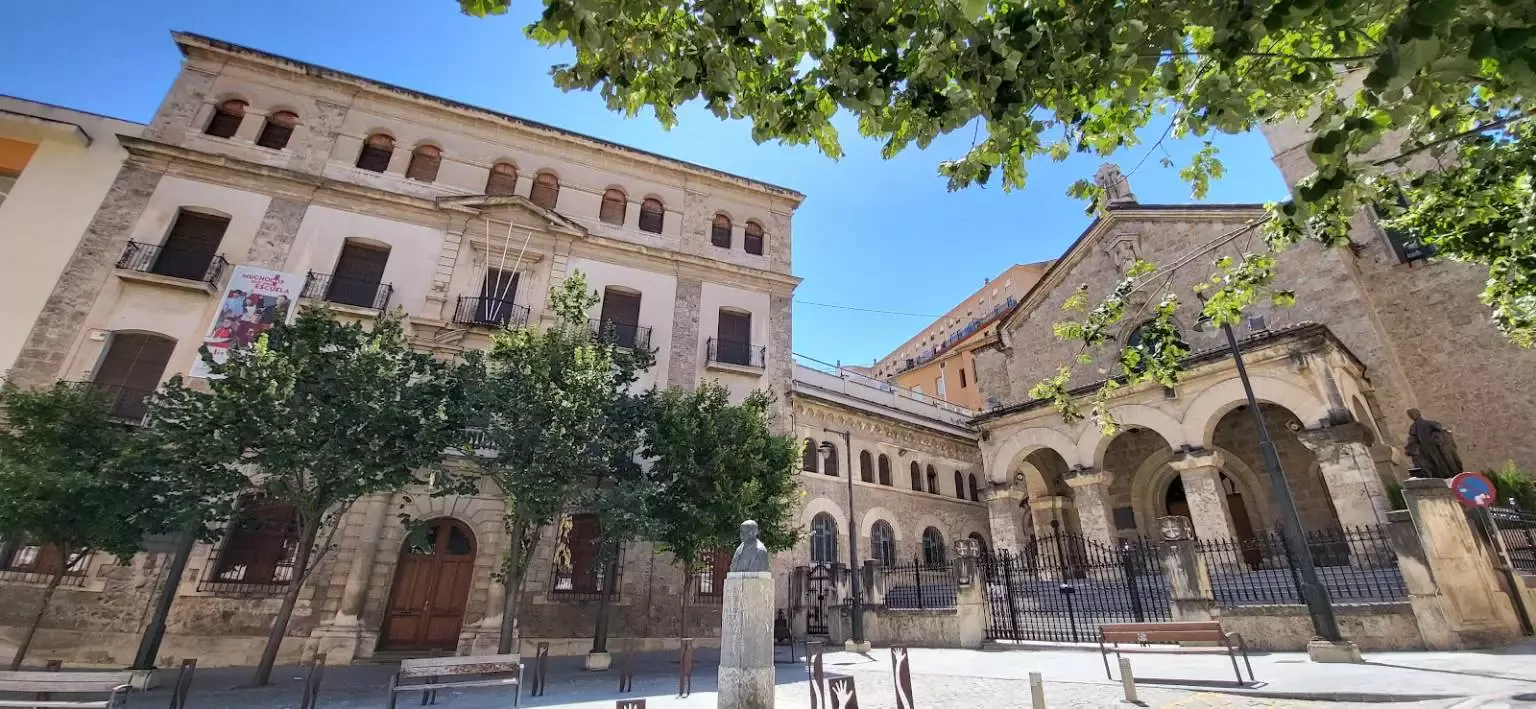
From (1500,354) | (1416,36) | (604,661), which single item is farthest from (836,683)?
(1500,354)

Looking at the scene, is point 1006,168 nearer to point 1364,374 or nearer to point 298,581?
point 298,581

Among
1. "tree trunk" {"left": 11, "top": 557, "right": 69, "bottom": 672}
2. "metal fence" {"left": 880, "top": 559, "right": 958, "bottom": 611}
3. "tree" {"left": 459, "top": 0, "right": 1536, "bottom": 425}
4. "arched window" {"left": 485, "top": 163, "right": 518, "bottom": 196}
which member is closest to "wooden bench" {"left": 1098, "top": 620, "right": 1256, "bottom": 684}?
"tree" {"left": 459, "top": 0, "right": 1536, "bottom": 425}

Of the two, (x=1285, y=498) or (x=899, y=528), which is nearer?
(x=1285, y=498)

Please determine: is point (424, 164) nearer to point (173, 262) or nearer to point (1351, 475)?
point (173, 262)

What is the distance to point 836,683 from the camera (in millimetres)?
5070

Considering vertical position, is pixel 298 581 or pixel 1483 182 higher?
pixel 1483 182

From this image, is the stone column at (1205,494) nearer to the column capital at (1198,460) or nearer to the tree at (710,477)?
the column capital at (1198,460)

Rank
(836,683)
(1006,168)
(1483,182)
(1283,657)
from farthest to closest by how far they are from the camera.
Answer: (1283,657) < (1483,182) < (1006,168) < (836,683)

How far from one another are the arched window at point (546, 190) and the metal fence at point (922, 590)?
14190 mm

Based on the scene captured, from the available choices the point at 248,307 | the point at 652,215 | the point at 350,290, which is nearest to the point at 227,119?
the point at 248,307

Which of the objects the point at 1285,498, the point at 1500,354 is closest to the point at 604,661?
the point at 1285,498

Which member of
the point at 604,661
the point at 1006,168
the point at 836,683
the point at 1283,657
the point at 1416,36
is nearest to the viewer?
the point at 1416,36

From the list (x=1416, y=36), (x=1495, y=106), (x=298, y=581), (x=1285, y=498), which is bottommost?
(x=298, y=581)

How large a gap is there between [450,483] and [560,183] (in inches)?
415
